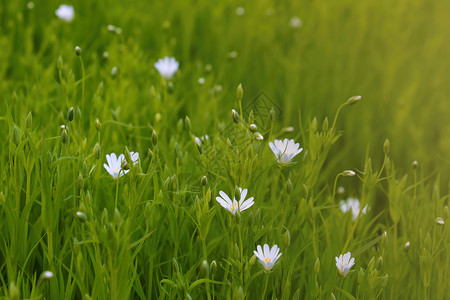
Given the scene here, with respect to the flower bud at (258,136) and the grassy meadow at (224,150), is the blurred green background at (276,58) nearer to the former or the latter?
Answer: the grassy meadow at (224,150)

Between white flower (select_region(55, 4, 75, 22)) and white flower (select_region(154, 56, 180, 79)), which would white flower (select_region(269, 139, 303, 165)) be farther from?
white flower (select_region(55, 4, 75, 22))

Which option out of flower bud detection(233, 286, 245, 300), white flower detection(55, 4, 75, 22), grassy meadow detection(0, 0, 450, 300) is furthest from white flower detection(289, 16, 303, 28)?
flower bud detection(233, 286, 245, 300)

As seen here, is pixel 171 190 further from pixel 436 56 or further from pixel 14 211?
pixel 436 56

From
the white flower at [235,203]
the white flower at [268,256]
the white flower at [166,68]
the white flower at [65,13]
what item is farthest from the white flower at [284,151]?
the white flower at [65,13]

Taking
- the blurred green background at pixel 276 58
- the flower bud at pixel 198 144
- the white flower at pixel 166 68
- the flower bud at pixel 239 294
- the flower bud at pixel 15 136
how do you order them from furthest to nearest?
the blurred green background at pixel 276 58, the white flower at pixel 166 68, the flower bud at pixel 198 144, the flower bud at pixel 15 136, the flower bud at pixel 239 294

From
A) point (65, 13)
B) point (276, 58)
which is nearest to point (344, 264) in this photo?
point (276, 58)
